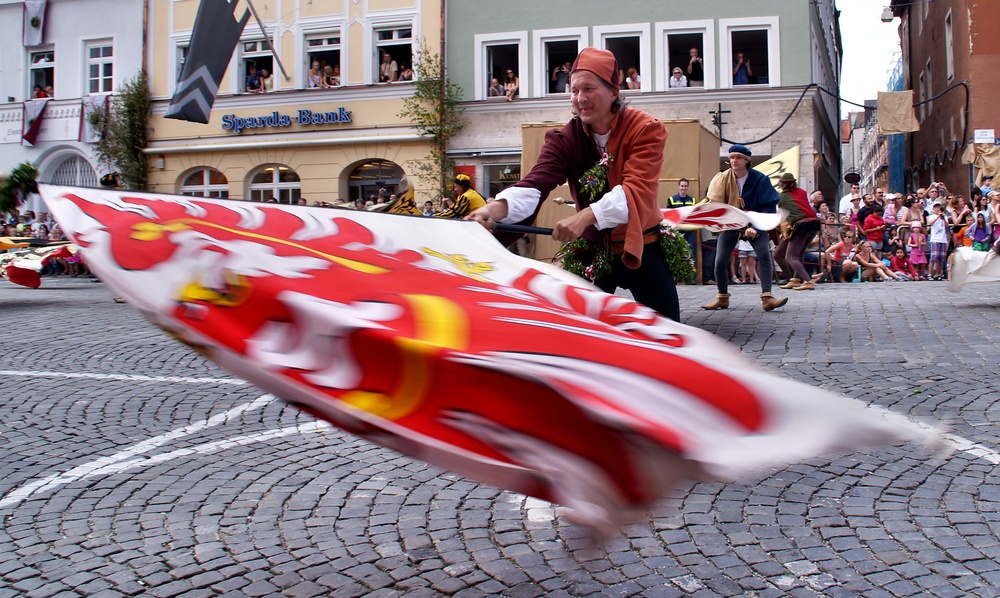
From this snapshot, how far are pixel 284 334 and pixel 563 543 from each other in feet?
5.17

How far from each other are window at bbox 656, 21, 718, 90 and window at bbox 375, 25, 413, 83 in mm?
7390

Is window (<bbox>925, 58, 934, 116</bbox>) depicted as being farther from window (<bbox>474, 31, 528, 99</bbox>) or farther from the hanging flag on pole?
the hanging flag on pole

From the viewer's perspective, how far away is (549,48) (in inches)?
1059

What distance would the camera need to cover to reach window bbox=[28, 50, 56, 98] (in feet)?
104

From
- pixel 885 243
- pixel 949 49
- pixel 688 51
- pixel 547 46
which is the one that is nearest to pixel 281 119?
pixel 547 46

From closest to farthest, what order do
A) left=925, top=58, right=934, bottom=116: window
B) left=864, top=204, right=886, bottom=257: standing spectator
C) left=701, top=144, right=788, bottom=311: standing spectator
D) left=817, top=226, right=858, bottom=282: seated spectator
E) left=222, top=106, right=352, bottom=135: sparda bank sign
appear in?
1. left=701, top=144, right=788, bottom=311: standing spectator
2. left=817, top=226, right=858, bottom=282: seated spectator
3. left=864, top=204, right=886, bottom=257: standing spectator
4. left=222, top=106, right=352, bottom=135: sparda bank sign
5. left=925, top=58, right=934, bottom=116: window

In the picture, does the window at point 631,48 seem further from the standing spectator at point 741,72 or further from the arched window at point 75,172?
the arched window at point 75,172

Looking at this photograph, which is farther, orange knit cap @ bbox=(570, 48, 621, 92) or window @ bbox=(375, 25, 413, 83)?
window @ bbox=(375, 25, 413, 83)

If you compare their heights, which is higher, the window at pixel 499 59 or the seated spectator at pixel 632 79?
the window at pixel 499 59

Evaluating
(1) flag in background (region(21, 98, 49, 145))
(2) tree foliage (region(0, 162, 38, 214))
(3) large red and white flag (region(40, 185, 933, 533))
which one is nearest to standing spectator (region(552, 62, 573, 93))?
(1) flag in background (region(21, 98, 49, 145))

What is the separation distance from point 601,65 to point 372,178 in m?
24.8

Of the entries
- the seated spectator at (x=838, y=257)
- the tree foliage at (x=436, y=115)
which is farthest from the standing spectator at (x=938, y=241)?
the tree foliage at (x=436, y=115)

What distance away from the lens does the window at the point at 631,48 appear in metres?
26.0

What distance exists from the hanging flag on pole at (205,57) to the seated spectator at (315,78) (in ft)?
14.5
